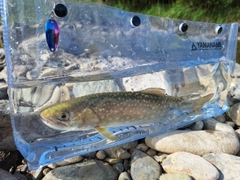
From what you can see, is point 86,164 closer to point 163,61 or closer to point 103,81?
point 103,81

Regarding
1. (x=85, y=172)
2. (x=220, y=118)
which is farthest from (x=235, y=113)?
(x=85, y=172)

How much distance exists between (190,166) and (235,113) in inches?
46.4

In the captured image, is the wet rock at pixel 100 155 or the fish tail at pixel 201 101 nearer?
the wet rock at pixel 100 155

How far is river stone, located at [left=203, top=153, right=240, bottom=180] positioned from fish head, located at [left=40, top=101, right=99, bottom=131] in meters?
0.91

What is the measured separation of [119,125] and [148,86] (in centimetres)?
47

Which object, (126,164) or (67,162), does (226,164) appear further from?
(67,162)

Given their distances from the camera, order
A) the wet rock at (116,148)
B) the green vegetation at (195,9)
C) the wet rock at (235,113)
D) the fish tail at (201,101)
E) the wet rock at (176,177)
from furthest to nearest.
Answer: the green vegetation at (195,9) < the wet rock at (235,113) < the fish tail at (201,101) < the wet rock at (116,148) < the wet rock at (176,177)

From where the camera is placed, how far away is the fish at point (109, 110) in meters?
1.65

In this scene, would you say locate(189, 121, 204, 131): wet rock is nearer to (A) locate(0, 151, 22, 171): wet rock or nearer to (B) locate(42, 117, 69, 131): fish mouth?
(B) locate(42, 117, 69, 131): fish mouth

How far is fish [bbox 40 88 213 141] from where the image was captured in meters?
1.65

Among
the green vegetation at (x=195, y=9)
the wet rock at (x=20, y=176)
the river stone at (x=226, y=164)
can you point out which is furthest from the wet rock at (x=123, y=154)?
the green vegetation at (x=195, y=9)

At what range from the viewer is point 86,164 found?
1.94m

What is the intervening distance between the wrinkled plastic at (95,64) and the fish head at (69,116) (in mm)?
138

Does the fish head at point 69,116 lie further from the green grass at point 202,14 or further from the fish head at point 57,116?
the green grass at point 202,14
